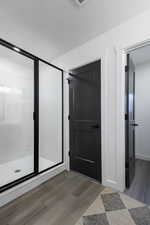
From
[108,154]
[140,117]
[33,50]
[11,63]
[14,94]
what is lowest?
[108,154]

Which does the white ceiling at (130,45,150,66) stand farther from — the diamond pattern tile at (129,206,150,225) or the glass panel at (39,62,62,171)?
the diamond pattern tile at (129,206,150,225)

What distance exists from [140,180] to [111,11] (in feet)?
8.72

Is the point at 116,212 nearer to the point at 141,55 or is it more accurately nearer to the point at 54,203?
the point at 54,203

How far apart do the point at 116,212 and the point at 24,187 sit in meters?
1.29

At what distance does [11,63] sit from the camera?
256 cm

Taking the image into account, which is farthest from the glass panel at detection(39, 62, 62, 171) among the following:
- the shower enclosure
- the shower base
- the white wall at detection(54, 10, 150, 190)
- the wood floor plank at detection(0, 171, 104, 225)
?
the white wall at detection(54, 10, 150, 190)

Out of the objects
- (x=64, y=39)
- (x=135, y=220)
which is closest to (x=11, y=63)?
(x=64, y=39)

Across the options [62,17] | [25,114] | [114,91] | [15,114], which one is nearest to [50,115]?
[25,114]

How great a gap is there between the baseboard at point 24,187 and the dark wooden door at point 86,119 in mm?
492

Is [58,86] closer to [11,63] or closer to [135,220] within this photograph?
[11,63]

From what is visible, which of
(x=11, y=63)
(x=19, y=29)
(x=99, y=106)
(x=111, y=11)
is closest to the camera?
(x=111, y=11)

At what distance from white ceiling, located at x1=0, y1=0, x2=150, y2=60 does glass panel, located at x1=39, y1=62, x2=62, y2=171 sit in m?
0.73

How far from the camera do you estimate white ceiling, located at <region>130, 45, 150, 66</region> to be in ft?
7.63

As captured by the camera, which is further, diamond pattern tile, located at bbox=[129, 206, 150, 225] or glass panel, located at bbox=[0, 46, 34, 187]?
glass panel, located at bbox=[0, 46, 34, 187]
